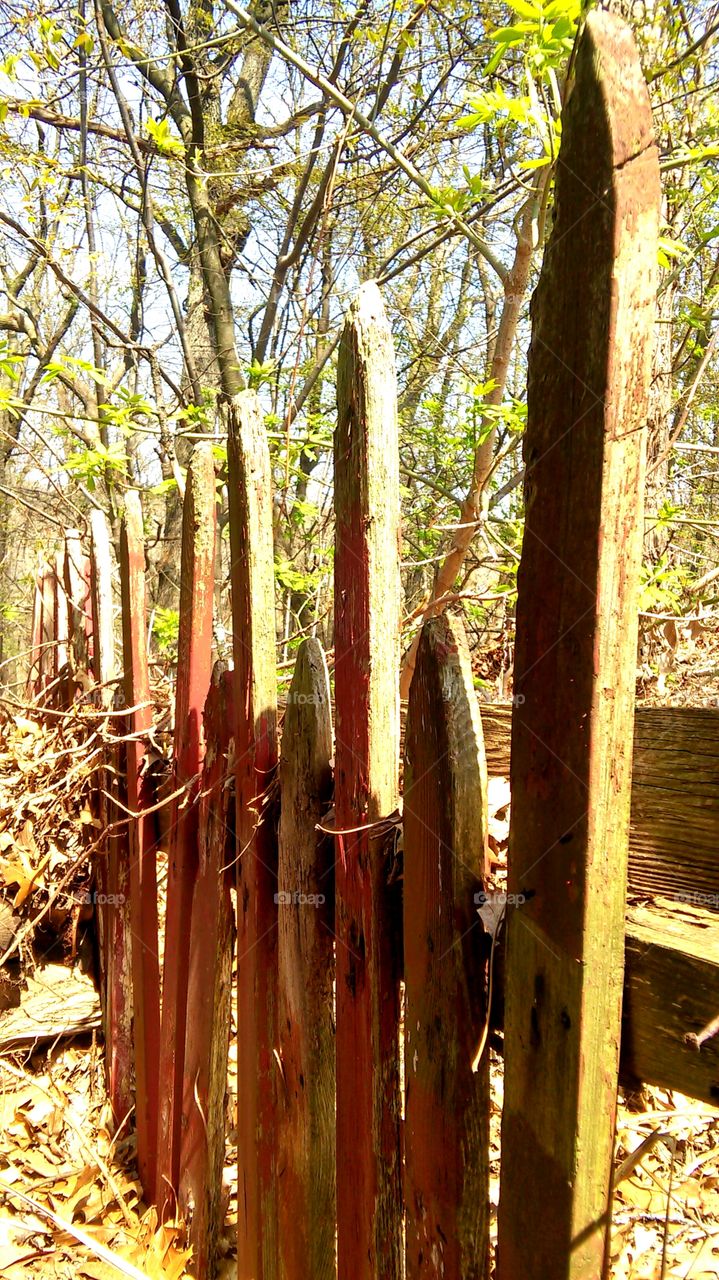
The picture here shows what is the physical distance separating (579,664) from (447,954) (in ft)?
1.63

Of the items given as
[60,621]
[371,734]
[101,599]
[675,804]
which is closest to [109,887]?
[101,599]

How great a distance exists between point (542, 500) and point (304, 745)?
2.73 ft

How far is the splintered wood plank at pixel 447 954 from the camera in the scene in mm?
1156

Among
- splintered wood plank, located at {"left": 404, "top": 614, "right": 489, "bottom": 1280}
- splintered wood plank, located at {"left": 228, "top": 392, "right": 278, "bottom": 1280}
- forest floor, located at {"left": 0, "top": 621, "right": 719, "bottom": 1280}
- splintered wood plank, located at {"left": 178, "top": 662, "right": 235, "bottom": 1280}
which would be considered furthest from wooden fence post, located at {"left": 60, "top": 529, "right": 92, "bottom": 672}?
splintered wood plank, located at {"left": 404, "top": 614, "right": 489, "bottom": 1280}

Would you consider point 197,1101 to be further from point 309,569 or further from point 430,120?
point 430,120

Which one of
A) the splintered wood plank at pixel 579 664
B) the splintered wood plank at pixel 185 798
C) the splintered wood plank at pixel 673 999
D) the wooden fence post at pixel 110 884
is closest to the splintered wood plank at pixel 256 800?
the splintered wood plank at pixel 185 798

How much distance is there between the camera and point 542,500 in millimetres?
944

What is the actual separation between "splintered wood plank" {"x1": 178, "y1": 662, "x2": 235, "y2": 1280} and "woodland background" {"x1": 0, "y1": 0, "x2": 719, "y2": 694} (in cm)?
100

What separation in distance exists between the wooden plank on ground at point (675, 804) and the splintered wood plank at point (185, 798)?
58.4 inches

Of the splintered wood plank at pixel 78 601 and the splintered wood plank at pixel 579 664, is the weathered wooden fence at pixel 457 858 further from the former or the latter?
the splintered wood plank at pixel 78 601

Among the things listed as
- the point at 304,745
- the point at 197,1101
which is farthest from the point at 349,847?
the point at 197,1101

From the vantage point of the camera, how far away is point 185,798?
2.37m

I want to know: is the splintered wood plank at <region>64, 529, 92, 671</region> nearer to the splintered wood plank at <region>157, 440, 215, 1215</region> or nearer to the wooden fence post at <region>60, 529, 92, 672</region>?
the wooden fence post at <region>60, 529, 92, 672</region>

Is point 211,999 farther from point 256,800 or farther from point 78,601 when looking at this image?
point 78,601
